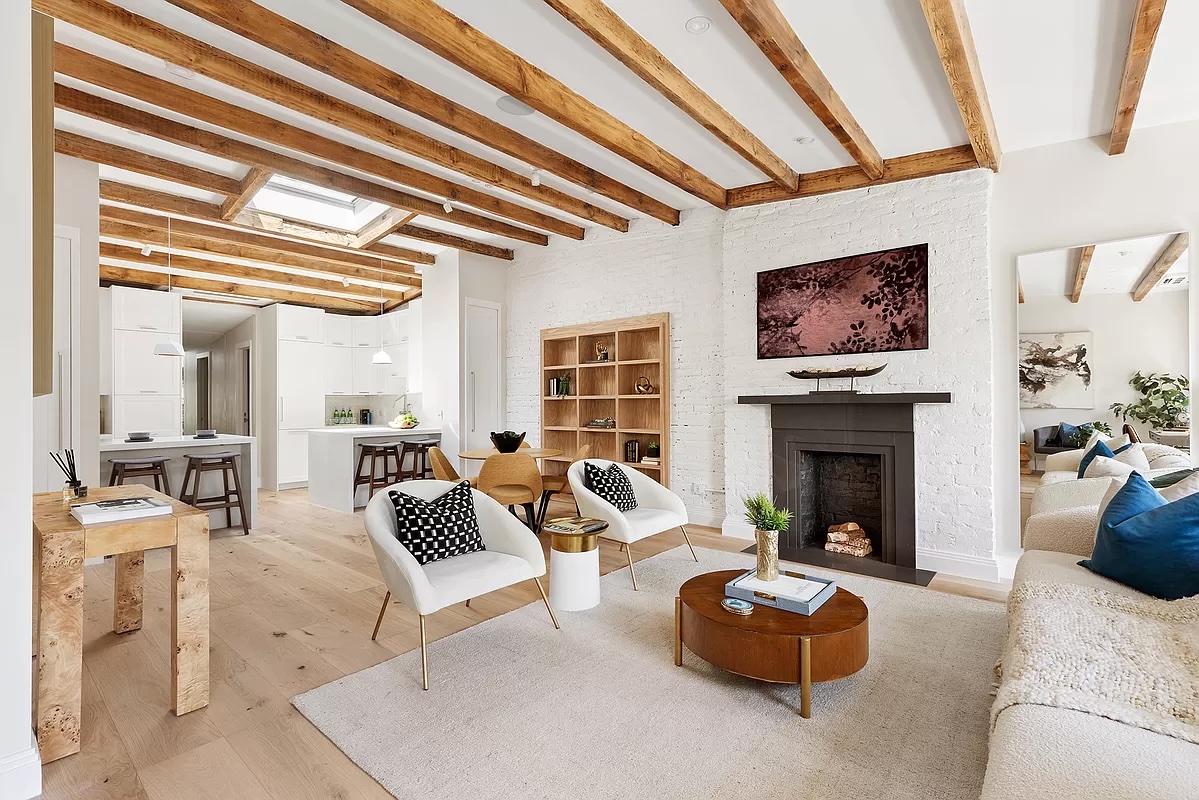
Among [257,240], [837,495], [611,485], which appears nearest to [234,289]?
[257,240]

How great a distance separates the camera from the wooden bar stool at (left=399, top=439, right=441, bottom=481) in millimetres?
6730

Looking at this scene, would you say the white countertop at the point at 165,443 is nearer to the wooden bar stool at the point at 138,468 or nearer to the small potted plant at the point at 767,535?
the wooden bar stool at the point at 138,468

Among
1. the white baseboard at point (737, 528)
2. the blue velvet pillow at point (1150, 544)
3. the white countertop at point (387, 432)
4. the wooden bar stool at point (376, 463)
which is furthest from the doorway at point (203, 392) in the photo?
the blue velvet pillow at point (1150, 544)

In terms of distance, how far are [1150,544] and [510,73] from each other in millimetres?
3297

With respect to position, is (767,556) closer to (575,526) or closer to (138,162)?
(575,526)

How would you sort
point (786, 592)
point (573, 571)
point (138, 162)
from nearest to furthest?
1. point (786, 592)
2. point (573, 571)
3. point (138, 162)

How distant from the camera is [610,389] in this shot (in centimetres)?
653

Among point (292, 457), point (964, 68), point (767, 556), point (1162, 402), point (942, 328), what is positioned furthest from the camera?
point (292, 457)

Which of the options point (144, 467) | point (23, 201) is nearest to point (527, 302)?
point (144, 467)

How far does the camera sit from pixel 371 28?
8.97 ft

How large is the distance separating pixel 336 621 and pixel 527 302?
178 inches

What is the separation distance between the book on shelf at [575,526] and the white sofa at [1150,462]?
2.81 m

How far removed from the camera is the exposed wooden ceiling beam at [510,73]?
2.45 m

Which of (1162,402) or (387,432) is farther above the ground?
(1162,402)
